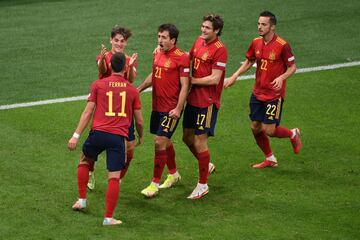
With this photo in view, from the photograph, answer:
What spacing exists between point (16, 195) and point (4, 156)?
1753 millimetres

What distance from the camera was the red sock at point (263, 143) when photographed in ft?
46.2

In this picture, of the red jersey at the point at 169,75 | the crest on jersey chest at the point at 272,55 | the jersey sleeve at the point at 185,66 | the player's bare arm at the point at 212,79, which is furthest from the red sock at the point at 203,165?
the crest on jersey chest at the point at 272,55

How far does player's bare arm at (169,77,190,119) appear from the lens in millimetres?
12398

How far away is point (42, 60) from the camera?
773 inches

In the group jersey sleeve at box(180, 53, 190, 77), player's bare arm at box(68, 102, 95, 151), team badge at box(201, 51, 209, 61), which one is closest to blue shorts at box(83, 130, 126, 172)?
player's bare arm at box(68, 102, 95, 151)

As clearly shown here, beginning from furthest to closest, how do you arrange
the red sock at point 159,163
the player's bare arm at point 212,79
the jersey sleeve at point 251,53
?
the jersey sleeve at point 251,53 < the red sock at point 159,163 < the player's bare arm at point 212,79

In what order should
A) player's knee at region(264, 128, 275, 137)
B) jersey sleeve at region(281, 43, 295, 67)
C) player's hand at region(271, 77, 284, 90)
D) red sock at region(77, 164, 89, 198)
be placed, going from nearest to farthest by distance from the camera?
red sock at region(77, 164, 89, 198)
player's hand at region(271, 77, 284, 90)
jersey sleeve at region(281, 43, 295, 67)
player's knee at region(264, 128, 275, 137)

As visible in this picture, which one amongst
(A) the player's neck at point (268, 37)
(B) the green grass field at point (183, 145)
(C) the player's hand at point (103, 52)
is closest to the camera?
(B) the green grass field at point (183, 145)

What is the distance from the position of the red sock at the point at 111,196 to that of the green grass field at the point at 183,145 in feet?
0.79

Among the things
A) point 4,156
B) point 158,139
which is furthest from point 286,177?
point 4,156

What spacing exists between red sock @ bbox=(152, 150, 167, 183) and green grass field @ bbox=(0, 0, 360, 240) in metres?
0.27

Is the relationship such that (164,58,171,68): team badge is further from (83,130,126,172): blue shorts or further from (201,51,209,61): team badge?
(83,130,126,172): blue shorts

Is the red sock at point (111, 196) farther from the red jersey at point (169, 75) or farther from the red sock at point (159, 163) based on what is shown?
the red jersey at point (169, 75)

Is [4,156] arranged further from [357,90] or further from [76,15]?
[76,15]
